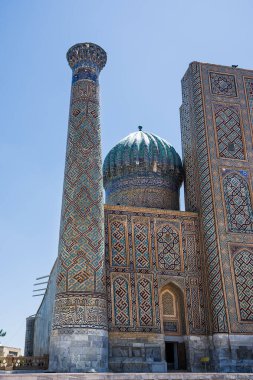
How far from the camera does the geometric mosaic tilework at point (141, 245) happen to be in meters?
9.16

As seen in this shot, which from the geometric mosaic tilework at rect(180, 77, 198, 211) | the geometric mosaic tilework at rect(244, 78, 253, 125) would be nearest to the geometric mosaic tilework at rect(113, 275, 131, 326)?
the geometric mosaic tilework at rect(180, 77, 198, 211)

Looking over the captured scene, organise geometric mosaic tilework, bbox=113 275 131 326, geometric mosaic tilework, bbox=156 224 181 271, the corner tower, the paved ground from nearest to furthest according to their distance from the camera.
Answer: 1. the paved ground
2. geometric mosaic tilework, bbox=113 275 131 326
3. the corner tower
4. geometric mosaic tilework, bbox=156 224 181 271

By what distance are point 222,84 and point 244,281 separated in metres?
4.74

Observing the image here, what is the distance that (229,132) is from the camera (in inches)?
422

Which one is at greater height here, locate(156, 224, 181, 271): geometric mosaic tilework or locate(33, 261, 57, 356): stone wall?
locate(156, 224, 181, 271): geometric mosaic tilework

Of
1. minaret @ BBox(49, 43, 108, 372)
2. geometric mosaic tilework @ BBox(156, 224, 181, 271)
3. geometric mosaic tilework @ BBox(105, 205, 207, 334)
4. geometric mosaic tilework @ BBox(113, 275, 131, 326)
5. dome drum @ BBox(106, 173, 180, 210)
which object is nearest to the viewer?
minaret @ BBox(49, 43, 108, 372)

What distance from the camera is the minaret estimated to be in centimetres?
768

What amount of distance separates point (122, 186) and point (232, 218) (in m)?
3.07

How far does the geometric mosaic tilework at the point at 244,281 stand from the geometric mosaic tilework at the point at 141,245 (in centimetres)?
183

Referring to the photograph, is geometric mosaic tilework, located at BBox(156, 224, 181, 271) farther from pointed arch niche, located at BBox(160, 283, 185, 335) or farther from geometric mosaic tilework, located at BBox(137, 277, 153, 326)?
geometric mosaic tilework, located at BBox(137, 277, 153, 326)

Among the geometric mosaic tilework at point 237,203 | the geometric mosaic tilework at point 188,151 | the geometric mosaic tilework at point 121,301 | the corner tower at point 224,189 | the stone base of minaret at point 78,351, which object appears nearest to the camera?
the stone base of minaret at point 78,351

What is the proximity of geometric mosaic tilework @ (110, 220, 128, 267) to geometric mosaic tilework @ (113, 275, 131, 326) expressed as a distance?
1.01ft

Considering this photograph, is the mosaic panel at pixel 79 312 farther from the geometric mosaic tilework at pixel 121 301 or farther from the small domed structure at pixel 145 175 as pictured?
the small domed structure at pixel 145 175

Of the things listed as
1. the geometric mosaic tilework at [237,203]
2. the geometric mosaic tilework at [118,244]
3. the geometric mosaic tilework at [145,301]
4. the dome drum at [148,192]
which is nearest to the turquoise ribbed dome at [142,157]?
the dome drum at [148,192]
